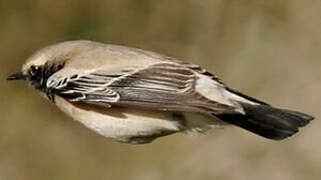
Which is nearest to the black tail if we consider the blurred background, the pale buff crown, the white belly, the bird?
the bird

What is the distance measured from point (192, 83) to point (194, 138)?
53.8 inches

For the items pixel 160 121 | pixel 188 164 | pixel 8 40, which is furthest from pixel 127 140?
pixel 8 40

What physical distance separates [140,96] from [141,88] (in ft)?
0.11

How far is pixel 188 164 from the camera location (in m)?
4.45

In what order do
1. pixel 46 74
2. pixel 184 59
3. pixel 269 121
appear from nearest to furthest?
pixel 269 121 < pixel 46 74 < pixel 184 59

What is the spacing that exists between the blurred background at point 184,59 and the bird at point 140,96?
1.19 metres

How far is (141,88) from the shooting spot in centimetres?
317

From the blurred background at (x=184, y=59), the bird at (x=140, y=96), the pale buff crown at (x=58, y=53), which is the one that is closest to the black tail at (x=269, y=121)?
the bird at (x=140, y=96)

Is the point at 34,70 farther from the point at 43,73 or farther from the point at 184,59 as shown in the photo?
the point at 184,59

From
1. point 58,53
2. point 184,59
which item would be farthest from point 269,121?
point 184,59

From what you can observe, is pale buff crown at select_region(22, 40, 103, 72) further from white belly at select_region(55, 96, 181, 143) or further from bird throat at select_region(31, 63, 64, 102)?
white belly at select_region(55, 96, 181, 143)

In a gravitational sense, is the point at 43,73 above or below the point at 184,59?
above

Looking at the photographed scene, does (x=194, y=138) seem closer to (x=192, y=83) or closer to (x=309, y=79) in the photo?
(x=309, y=79)

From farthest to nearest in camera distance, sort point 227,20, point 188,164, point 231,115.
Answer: point 227,20, point 188,164, point 231,115
